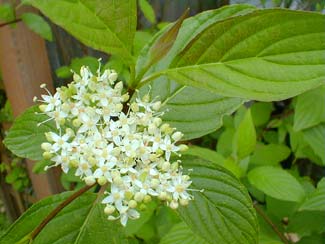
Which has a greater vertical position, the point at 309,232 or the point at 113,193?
the point at 113,193

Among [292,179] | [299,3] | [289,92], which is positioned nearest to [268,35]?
[289,92]

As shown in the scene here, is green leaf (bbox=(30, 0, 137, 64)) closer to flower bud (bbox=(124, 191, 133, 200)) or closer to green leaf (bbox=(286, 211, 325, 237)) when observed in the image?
flower bud (bbox=(124, 191, 133, 200))

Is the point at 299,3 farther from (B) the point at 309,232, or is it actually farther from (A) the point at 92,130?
(A) the point at 92,130

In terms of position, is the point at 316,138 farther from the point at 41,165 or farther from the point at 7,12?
the point at 7,12

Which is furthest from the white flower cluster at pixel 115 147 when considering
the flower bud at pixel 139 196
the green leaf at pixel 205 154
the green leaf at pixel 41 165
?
the green leaf at pixel 205 154

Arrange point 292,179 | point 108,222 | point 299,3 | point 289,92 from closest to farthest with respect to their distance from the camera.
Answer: point 289,92, point 108,222, point 292,179, point 299,3

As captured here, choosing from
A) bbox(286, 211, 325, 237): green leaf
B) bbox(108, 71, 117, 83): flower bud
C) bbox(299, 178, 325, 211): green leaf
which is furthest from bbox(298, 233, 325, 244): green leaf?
bbox(108, 71, 117, 83): flower bud
